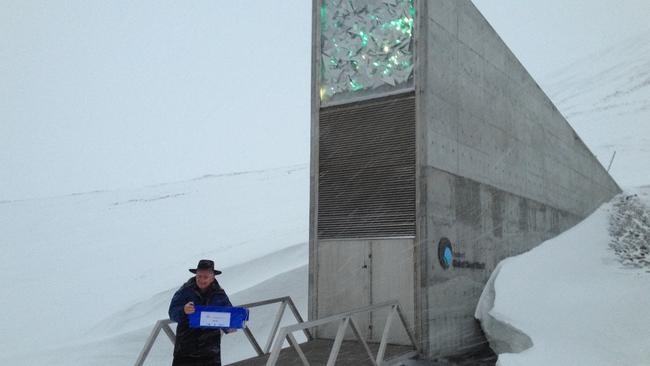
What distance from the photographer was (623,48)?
78.4 metres

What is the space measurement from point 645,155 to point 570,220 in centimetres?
3283

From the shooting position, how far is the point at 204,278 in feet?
14.9

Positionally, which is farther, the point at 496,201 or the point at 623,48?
the point at 623,48

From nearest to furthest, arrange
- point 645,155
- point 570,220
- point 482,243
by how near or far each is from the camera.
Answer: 1. point 482,243
2. point 570,220
3. point 645,155

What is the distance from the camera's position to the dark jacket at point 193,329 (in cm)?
450

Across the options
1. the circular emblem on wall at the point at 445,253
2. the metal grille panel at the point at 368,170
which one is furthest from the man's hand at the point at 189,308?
the circular emblem on wall at the point at 445,253

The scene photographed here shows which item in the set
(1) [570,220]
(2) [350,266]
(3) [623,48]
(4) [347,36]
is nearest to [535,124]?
(1) [570,220]

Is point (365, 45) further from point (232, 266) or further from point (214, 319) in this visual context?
point (232, 266)

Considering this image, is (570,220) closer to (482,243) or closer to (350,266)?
(482,243)

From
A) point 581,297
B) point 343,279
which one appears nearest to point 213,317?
point 343,279

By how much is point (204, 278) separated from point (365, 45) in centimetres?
506

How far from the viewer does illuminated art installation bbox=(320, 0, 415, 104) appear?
8.11m

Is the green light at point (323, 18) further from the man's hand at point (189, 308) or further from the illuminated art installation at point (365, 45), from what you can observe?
the man's hand at point (189, 308)

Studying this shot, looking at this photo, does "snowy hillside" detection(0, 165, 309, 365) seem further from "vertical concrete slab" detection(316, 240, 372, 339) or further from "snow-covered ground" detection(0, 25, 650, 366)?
"vertical concrete slab" detection(316, 240, 372, 339)
